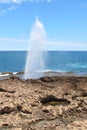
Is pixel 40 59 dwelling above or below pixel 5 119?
above

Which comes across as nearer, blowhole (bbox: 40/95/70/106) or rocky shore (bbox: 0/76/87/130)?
rocky shore (bbox: 0/76/87/130)

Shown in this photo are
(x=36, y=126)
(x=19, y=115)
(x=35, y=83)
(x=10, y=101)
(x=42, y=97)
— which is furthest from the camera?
(x=35, y=83)

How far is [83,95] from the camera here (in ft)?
110

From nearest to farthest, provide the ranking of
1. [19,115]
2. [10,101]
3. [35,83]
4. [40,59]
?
[19,115] < [10,101] < [35,83] < [40,59]

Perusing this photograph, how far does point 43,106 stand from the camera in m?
29.7

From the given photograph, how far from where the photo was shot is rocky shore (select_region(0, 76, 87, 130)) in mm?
24828

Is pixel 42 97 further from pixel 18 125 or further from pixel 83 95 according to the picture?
pixel 18 125

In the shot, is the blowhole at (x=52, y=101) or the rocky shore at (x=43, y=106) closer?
the rocky shore at (x=43, y=106)

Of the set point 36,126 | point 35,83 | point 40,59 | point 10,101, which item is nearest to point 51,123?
point 36,126

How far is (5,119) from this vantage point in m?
26.0

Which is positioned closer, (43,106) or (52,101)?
(43,106)

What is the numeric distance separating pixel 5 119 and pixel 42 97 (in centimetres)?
682

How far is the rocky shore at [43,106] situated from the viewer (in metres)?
24.8

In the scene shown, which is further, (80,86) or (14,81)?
(14,81)
